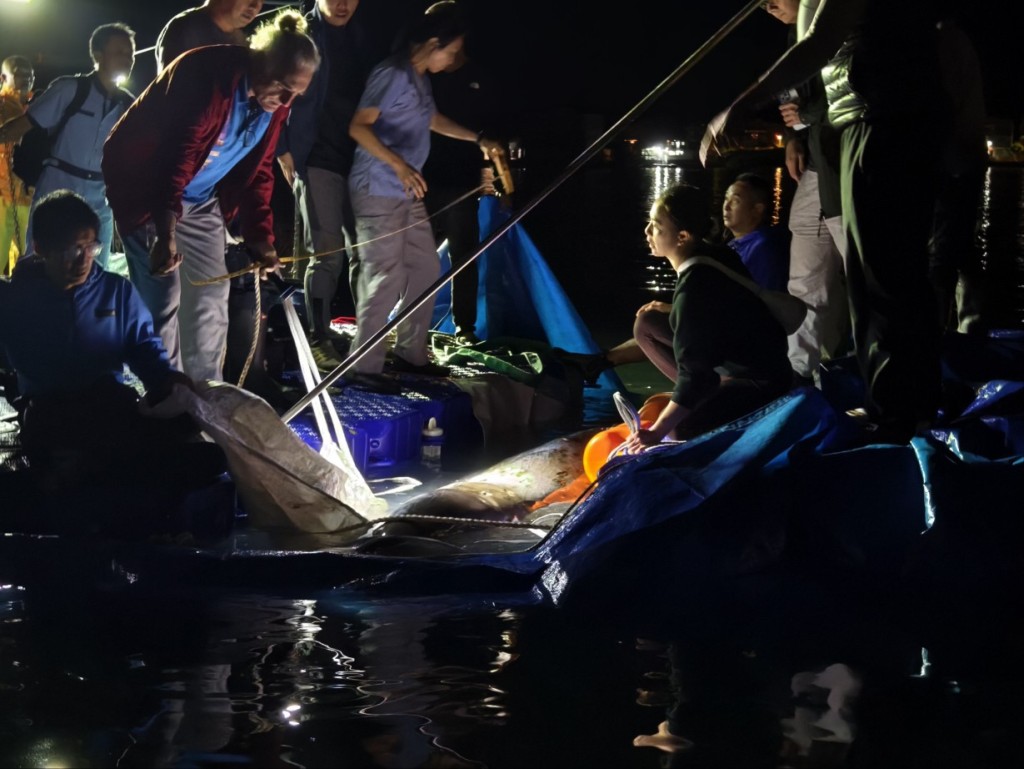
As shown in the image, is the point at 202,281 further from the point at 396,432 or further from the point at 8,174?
the point at 8,174

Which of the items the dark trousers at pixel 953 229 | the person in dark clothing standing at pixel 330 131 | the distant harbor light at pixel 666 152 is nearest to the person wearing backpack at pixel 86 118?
the person in dark clothing standing at pixel 330 131

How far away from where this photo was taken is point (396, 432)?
5496 millimetres

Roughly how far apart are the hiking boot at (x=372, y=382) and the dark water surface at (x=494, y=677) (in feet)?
8.14

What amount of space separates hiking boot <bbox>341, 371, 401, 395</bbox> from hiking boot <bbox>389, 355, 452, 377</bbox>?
1.02 feet

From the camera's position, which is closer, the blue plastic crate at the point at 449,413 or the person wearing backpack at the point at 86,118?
the blue plastic crate at the point at 449,413

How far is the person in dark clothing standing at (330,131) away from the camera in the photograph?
20.2ft

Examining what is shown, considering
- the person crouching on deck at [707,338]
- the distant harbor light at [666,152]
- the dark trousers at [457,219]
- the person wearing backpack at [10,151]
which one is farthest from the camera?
the distant harbor light at [666,152]

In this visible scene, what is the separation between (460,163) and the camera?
704 centimetres

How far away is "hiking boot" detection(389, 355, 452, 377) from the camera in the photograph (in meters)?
6.37

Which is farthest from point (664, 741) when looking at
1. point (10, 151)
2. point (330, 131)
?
point (10, 151)

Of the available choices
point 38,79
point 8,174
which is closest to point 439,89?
point 8,174

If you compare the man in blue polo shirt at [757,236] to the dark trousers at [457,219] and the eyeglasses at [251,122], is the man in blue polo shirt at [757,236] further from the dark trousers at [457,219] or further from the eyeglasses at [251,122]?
the eyeglasses at [251,122]

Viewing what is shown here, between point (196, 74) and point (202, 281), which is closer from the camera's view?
point (196, 74)

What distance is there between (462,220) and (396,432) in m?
1.87
